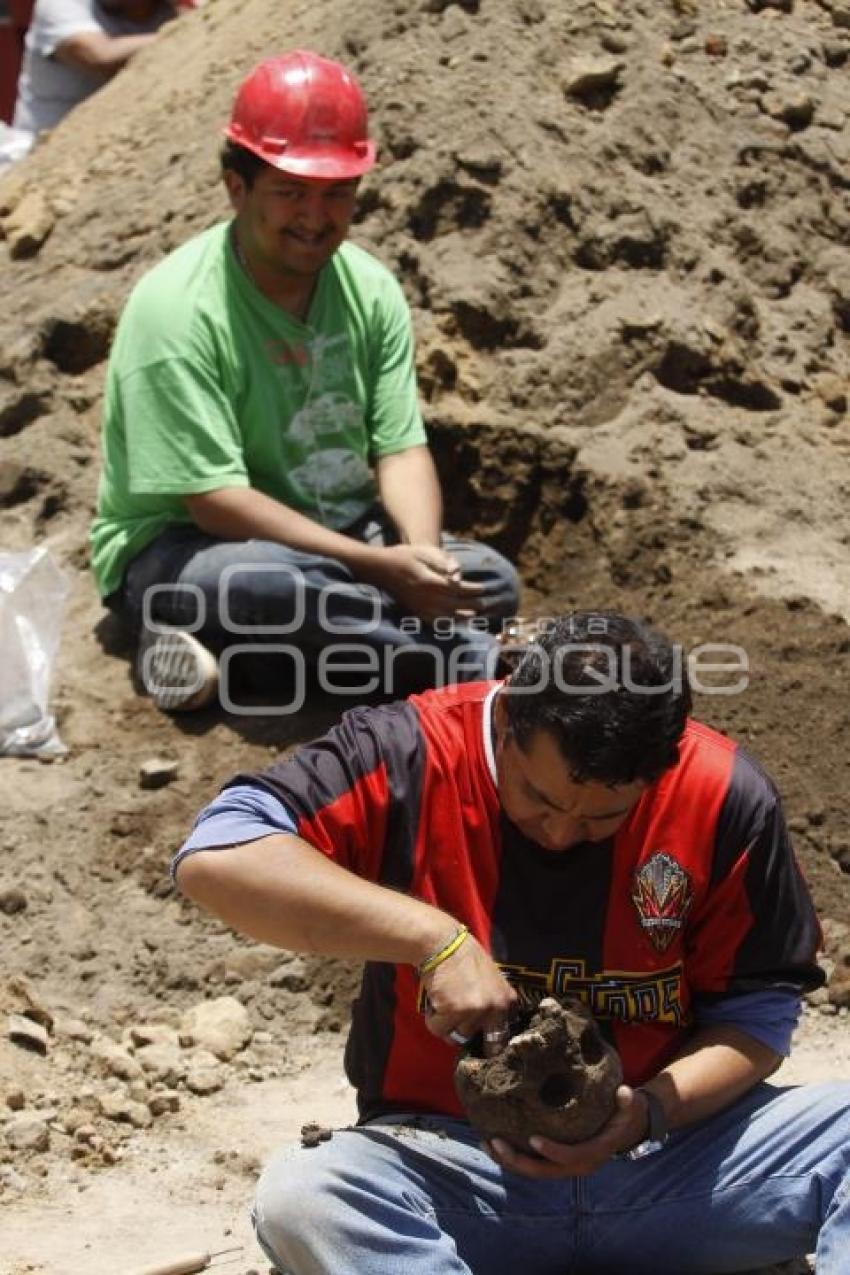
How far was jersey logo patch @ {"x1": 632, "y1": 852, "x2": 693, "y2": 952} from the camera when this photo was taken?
11.6 feet

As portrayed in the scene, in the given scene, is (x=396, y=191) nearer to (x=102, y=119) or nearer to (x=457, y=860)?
(x=102, y=119)

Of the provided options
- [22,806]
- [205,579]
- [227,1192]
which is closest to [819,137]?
[205,579]

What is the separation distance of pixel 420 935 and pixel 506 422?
11.4 feet

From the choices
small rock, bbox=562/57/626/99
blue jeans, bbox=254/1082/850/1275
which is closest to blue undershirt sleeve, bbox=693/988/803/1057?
blue jeans, bbox=254/1082/850/1275

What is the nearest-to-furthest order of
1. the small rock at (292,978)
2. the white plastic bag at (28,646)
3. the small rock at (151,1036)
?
the small rock at (151,1036) < the small rock at (292,978) < the white plastic bag at (28,646)

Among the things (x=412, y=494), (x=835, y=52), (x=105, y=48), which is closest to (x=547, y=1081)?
(x=412, y=494)

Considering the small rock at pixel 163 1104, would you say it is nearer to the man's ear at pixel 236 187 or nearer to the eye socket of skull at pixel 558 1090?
the eye socket of skull at pixel 558 1090

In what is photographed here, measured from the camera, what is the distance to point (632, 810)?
3516 mm

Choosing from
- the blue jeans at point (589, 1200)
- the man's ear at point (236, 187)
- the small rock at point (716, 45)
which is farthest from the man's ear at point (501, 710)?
the small rock at point (716, 45)

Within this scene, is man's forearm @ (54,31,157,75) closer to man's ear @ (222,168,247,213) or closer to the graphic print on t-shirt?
man's ear @ (222,168,247,213)

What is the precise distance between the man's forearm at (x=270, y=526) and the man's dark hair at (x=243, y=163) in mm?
807

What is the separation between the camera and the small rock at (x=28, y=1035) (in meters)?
4.84

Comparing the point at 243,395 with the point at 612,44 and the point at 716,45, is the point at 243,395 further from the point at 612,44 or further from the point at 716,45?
the point at 716,45

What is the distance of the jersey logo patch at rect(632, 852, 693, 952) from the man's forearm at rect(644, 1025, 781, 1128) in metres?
0.21
